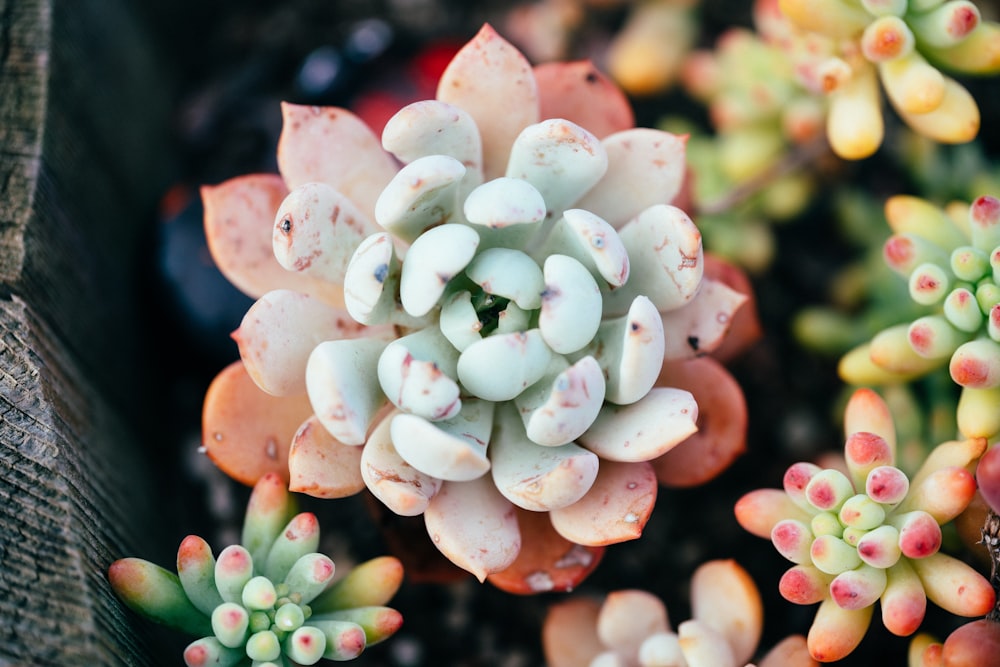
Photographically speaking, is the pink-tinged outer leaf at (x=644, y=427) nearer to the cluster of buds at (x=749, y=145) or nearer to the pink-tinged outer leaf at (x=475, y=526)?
the pink-tinged outer leaf at (x=475, y=526)

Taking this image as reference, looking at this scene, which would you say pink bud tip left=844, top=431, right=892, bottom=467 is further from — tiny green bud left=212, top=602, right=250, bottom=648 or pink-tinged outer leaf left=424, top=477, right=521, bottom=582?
tiny green bud left=212, top=602, right=250, bottom=648

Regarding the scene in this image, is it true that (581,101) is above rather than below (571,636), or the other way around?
above

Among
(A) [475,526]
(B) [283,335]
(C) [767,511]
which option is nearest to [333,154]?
(B) [283,335]

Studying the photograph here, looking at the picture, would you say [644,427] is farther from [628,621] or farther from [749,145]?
[749,145]

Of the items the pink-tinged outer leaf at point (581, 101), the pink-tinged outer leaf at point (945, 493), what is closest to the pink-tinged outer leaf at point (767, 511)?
the pink-tinged outer leaf at point (945, 493)

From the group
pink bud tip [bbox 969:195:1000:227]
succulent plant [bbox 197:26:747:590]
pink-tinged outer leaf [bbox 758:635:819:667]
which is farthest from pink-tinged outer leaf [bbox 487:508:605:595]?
pink bud tip [bbox 969:195:1000:227]

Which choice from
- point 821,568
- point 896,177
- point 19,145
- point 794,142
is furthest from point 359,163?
point 896,177
